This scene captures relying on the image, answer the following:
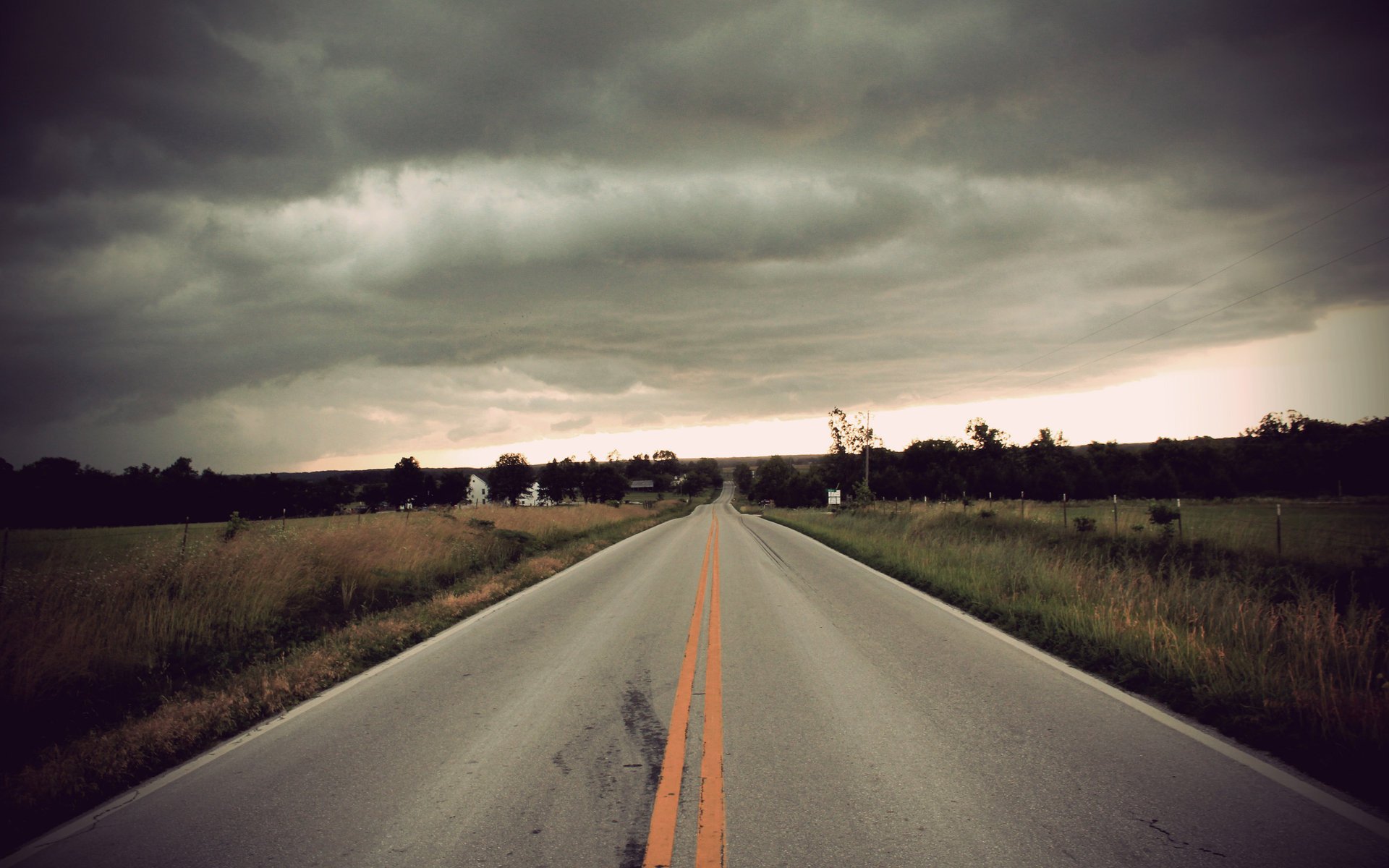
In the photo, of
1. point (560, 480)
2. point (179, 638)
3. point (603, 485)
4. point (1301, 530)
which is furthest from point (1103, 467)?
point (560, 480)

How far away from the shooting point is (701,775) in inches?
153

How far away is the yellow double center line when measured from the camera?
301cm

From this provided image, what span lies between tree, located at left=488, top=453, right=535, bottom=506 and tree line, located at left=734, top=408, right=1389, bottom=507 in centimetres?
4844

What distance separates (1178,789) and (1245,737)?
1269 mm

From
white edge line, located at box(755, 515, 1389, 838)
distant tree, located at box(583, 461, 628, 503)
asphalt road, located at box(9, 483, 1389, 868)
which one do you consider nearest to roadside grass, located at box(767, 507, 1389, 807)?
white edge line, located at box(755, 515, 1389, 838)

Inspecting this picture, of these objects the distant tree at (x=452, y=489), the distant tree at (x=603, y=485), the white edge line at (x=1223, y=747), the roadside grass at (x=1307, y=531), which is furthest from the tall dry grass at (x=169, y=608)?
the distant tree at (x=452, y=489)

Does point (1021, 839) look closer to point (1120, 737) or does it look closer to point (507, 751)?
point (1120, 737)

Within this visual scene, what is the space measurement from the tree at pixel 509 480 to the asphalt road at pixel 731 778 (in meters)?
122

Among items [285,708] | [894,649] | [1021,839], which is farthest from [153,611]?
[1021,839]

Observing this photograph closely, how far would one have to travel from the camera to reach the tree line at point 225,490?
182ft

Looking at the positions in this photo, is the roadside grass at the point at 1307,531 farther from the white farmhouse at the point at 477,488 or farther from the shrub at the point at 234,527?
the white farmhouse at the point at 477,488

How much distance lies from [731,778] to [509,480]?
12824 centimetres

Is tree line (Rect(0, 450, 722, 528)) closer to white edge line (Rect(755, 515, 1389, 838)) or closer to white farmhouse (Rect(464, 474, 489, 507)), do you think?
white farmhouse (Rect(464, 474, 489, 507))

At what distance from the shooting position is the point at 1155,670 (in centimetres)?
570
